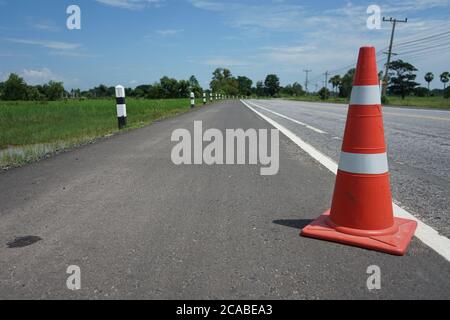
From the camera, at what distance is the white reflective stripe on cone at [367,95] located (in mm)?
2744

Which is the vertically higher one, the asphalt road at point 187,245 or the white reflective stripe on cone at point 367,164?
the white reflective stripe on cone at point 367,164

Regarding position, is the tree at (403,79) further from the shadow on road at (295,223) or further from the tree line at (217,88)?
the shadow on road at (295,223)

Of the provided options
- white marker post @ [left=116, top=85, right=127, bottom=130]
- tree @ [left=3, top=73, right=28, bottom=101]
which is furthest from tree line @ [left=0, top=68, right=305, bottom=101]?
white marker post @ [left=116, top=85, right=127, bottom=130]

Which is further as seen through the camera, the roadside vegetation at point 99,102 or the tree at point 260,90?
the tree at point 260,90

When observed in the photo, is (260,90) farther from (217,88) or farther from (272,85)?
(217,88)

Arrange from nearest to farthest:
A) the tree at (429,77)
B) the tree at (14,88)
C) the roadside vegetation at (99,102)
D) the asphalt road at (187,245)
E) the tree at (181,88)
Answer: the asphalt road at (187,245) < the roadside vegetation at (99,102) < the tree at (14,88) < the tree at (181,88) < the tree at (429,77)

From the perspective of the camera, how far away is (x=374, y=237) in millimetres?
2484

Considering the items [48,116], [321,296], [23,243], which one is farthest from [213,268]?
[48,116]

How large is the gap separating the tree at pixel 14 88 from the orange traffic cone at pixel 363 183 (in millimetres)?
80698

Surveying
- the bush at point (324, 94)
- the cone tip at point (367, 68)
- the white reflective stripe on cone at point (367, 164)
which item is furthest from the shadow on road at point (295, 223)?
the bush at point (324, 94)

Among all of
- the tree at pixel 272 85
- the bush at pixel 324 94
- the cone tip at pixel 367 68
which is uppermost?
the tree at pixel 272 85

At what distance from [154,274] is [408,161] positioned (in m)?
4.53

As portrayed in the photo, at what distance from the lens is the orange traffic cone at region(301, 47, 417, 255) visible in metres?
2.56
